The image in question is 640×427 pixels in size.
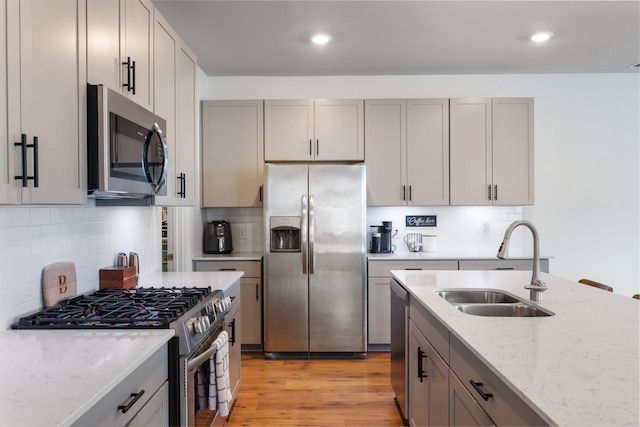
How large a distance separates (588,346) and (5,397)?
1.64m

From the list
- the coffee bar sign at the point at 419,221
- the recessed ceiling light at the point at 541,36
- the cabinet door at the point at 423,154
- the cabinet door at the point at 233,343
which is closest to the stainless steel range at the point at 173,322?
the cabinet door at the point at 233,343

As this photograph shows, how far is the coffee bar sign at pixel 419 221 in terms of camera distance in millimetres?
4645

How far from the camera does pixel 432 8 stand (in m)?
3.04

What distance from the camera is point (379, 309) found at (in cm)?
411

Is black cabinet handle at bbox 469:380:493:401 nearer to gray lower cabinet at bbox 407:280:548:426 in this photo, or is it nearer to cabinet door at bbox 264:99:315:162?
gray lower cabinet at bbox 407:280:548:426

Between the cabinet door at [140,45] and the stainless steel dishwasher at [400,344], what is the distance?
5.80ft

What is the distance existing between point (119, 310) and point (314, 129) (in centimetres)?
284

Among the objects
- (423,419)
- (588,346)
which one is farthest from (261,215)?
(588,346)

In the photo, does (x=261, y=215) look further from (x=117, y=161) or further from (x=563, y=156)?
(x=563, y=156)

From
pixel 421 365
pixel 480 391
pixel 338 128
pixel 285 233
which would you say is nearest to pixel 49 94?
pixel 480 391

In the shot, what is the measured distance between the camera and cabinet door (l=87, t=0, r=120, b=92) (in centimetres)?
171

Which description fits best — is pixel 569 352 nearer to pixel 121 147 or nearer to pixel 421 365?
pixel 421 365

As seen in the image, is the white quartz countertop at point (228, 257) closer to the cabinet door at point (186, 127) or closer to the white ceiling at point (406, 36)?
the cabinet door at point (186, 127)

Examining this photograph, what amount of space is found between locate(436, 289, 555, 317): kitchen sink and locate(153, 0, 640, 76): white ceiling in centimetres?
191
